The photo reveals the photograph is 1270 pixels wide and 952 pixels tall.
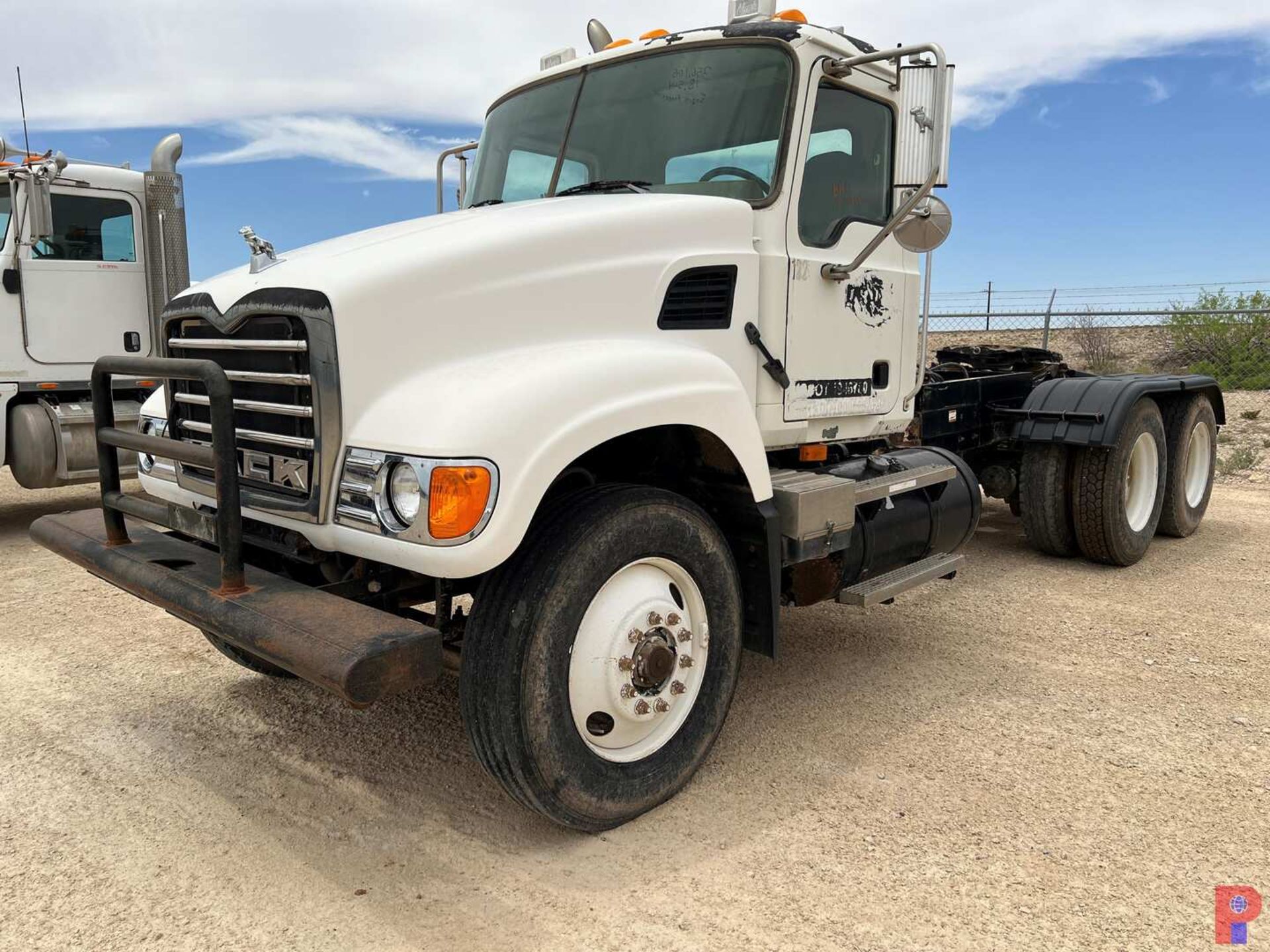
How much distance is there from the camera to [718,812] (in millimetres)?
3271

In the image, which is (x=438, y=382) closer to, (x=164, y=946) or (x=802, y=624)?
(x=164, y=946)

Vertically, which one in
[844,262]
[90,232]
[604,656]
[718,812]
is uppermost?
[90,232]

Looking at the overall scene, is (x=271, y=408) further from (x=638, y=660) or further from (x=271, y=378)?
(x=638, y=660)

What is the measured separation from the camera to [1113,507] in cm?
643

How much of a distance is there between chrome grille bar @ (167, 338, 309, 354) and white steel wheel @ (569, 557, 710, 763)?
119cm

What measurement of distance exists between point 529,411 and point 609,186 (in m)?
1.61

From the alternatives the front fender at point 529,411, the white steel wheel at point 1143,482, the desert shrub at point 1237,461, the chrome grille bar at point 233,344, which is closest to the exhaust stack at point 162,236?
the chrome grille bar at point 233,344

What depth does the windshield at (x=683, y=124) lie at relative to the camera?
388cm

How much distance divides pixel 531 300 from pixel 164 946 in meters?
2.13

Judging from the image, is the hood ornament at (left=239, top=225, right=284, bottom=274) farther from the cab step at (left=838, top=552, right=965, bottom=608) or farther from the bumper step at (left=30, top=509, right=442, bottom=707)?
the cab step at (left=838, top=552, right=965, bottom=608)

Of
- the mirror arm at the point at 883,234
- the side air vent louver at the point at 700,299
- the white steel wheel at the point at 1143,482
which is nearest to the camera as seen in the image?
the side air vent louver at the point at 700,299

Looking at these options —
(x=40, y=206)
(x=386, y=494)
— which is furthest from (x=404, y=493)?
(x=40, y=206)

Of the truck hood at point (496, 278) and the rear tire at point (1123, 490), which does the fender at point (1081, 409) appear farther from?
the truck hood at point (496, 278)

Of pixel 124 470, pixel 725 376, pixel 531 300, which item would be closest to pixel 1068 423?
pixel 725 376
